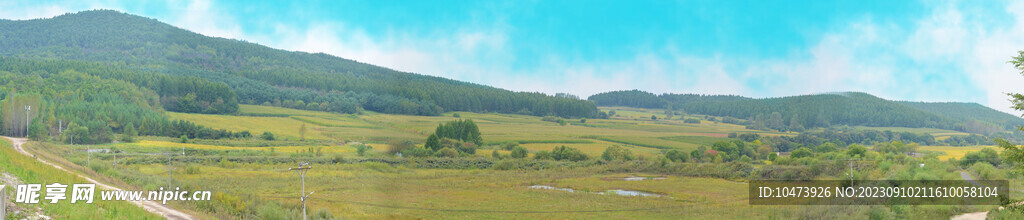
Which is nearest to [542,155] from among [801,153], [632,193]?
[632,193]

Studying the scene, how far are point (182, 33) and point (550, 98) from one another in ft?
257

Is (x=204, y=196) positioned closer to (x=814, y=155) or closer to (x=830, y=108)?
(x=814, y=155)

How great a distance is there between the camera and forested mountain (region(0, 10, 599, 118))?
8.19m

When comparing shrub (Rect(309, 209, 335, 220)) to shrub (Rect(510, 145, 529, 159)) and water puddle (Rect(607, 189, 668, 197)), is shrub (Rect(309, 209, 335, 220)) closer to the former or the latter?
shrub (Rect(510, 145, 529, 159))

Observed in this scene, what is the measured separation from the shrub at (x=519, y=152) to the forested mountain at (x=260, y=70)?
3.48 meters

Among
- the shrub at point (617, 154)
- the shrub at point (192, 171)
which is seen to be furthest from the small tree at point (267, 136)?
the shrub at point (617, 154)

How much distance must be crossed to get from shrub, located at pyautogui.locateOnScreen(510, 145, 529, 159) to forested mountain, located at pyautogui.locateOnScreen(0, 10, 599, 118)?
3.48 m

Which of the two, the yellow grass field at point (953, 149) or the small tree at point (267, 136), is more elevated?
the small tree at point (267, 136)

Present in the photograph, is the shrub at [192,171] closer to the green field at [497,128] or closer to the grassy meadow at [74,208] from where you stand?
the green field at [497,128]

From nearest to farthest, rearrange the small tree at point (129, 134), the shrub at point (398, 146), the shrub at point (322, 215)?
the shrub at point (398, 146) → the shrub at point (322, 215) → the small tree at point (129, 134)

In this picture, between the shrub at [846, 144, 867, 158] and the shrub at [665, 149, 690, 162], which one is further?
the shrub at [846, 144, 867, 158]

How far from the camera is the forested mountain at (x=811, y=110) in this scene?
170ft

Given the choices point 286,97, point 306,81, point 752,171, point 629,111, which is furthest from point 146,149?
point 752,171

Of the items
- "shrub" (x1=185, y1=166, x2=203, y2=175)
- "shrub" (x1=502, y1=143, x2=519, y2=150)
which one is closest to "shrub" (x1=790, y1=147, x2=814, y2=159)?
"shrub" (x1=502, y1=143, x2=519, y2=150)
